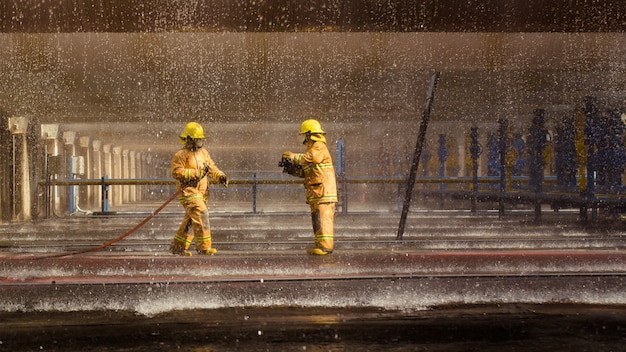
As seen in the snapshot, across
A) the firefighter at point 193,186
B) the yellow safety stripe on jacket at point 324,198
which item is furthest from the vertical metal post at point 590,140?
the firefighter at point 193,186

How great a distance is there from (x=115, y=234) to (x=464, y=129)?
18506mm

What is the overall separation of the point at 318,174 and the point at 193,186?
1530 millimetres

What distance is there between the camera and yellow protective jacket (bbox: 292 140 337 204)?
843cm

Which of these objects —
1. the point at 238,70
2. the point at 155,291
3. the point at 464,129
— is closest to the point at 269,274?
the point at 155,291

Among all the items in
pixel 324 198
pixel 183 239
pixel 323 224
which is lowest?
pixel 183 239

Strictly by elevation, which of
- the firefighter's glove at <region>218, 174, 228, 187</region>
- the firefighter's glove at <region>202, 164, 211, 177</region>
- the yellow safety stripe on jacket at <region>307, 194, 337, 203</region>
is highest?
the firefighter's glove at <region>202, 164, 211, 177</region>

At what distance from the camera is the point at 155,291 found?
20.4ft

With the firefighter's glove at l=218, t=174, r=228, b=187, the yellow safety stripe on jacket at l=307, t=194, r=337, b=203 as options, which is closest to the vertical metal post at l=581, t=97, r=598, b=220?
the yellow safety stripe on jacket at l=307, t=194, r=337, b=203

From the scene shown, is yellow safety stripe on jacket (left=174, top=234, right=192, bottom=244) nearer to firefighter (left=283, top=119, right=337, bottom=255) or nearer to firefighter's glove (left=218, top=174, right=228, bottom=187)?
firefighter's glove (left=218, top=174, right=228, bottom=187)

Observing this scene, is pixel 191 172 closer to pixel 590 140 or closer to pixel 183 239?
pixel 183 239

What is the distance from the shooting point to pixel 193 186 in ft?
29.2

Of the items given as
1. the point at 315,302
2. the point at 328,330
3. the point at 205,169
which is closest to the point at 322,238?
the point at 205,169

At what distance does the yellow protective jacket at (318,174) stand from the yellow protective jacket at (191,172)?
1.21 meters

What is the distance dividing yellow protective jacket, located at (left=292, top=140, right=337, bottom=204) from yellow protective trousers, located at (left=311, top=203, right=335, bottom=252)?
2.8 inches
